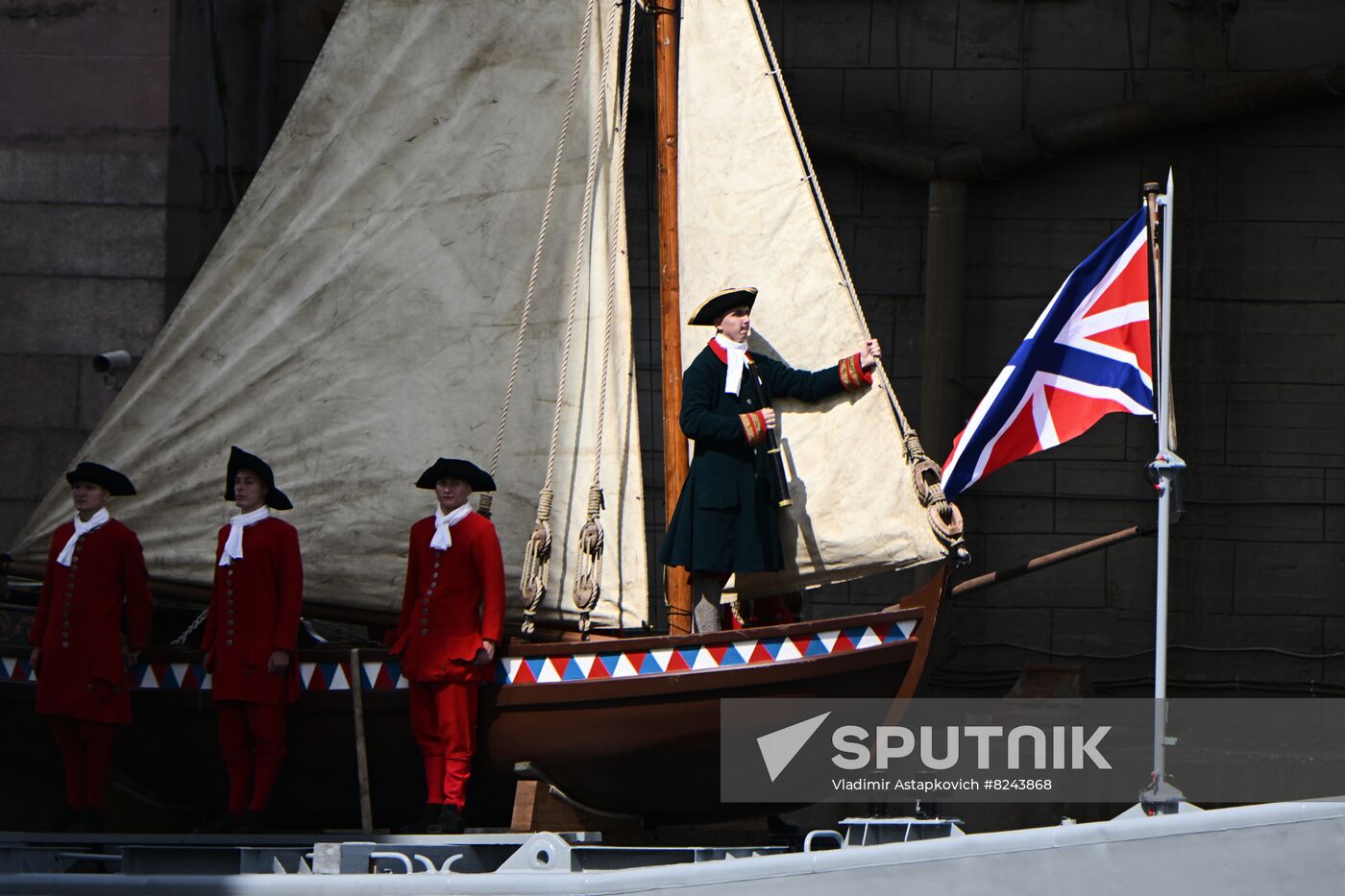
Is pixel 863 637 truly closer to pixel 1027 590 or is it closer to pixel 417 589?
pixel 417 589

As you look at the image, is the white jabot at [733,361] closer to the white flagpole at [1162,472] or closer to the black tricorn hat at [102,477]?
the white flagpole at [1162,472]

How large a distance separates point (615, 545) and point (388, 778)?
1.26 meters

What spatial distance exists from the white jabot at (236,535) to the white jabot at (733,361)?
73.0 inches

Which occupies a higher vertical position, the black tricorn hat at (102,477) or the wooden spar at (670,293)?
the wooden spar at (670,293)

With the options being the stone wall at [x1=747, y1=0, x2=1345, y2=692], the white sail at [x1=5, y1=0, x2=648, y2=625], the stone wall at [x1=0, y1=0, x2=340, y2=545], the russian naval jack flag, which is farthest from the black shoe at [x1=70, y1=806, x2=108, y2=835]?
the stone wall at [x1=747, y1=0, x2=1345, y2=692]

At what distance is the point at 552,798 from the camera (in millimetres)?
6875

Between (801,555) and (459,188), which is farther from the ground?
(459,188)

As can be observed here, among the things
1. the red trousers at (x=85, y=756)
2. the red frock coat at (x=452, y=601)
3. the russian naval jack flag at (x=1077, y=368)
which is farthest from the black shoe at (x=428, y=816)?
the russian naval jack flag at (x=1077, y=368)

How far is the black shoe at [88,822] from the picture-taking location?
691 cm

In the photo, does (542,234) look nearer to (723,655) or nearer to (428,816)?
(723,655)

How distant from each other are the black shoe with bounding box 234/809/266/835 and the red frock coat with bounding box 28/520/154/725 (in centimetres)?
62

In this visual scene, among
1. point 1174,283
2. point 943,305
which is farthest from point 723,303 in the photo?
point 1174,283

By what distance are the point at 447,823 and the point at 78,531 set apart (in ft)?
6.25

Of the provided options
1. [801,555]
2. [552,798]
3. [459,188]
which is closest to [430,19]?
[459,188]
